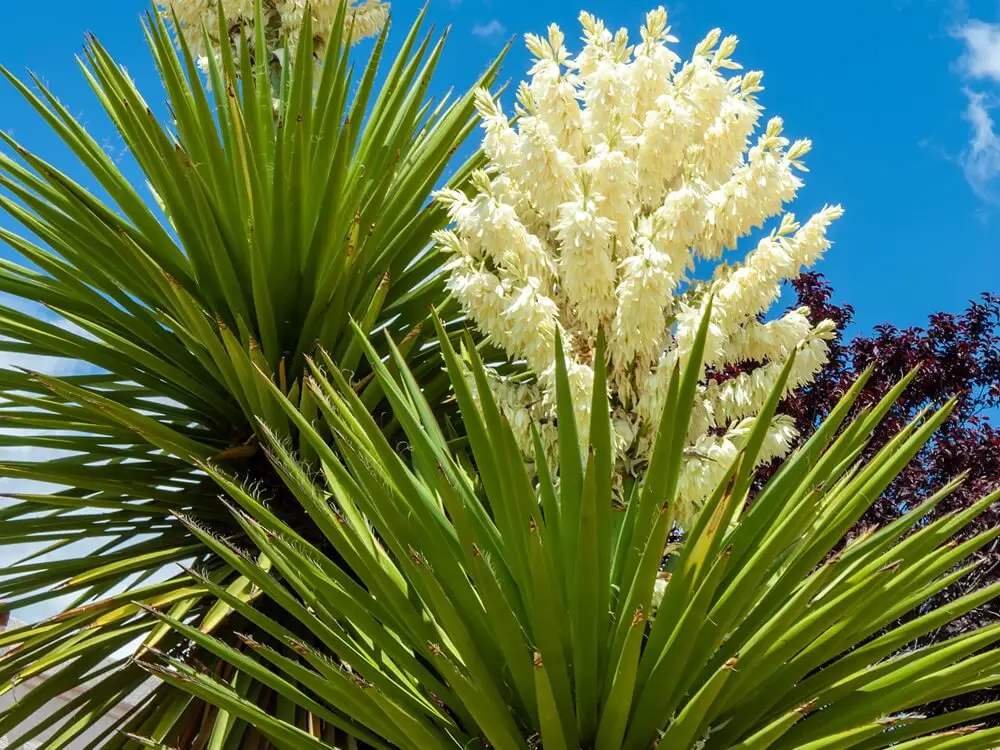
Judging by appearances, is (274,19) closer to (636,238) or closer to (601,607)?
(636,238)

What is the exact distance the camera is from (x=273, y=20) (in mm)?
4379

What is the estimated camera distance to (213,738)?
2.66 metres

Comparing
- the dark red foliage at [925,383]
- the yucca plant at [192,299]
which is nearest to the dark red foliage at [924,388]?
the dark red foliage at [925,383]

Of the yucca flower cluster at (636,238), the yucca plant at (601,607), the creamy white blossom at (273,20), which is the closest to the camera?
the yucca plant at (601,607)

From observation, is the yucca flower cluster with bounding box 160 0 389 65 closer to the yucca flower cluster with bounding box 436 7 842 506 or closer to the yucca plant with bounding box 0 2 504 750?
the yucca plant with bounding box 0 2 504 750

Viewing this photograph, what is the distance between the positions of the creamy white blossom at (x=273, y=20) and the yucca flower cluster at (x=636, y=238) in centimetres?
175

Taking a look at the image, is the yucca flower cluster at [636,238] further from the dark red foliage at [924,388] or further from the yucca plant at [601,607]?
the dark red foliage at [924,388]

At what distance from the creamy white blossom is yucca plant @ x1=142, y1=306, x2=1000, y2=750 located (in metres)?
2.32

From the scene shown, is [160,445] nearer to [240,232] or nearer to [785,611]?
[240,232]

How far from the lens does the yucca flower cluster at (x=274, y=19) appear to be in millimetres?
4246

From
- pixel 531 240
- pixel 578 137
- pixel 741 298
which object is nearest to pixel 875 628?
pixel 741 298

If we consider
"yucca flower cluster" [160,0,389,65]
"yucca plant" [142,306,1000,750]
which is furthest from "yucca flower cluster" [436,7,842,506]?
"yucca flower cluster" [160,0,389,65]

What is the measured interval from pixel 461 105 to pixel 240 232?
1076 millimetres

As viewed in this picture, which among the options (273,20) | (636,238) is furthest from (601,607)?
(273,20)
